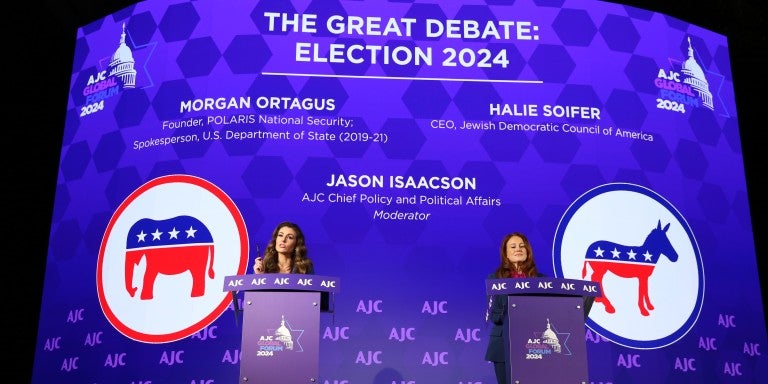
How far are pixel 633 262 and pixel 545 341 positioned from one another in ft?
9.07

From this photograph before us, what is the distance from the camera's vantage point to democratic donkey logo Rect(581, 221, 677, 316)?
6.20m

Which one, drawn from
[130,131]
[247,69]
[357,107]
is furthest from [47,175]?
[357,107]

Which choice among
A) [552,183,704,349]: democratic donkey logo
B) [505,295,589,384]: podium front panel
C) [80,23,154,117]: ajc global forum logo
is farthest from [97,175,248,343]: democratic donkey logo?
[505,295,589,384]: podium front panel

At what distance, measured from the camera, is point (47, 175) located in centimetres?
720

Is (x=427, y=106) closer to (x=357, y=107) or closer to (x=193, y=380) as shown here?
(x=357, y=107)

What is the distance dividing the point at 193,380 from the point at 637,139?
12.8 ft

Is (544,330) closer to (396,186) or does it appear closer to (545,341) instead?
(545,341)

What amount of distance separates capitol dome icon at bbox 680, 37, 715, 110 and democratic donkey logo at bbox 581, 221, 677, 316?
1375 millimetres

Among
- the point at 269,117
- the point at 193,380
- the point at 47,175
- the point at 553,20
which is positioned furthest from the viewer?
the point at 47,175

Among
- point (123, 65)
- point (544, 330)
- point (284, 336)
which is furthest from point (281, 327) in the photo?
point (123, 65)

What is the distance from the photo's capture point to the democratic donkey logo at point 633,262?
6.13 meters

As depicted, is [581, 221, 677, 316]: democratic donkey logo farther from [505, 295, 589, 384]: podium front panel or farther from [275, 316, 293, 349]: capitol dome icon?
[275, 316, 293, 349]: capitol dome icon

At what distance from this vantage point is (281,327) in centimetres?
376

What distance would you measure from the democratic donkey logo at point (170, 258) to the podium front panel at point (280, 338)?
2.21 meters
